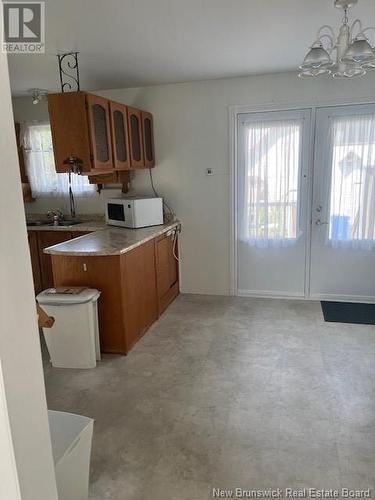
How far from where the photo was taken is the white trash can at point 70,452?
1.33m

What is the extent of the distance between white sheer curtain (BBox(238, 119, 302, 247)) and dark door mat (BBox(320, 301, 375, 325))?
80 centimetres

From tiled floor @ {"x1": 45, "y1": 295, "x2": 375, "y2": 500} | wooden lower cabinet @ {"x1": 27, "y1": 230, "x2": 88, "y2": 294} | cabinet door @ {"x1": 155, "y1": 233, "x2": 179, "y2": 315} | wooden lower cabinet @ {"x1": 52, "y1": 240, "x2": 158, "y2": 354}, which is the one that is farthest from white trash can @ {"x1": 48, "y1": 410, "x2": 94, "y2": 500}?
wooden lower cabinet @ {"x1": 27, "y1": 230, "x2": 88, "y2": 294}

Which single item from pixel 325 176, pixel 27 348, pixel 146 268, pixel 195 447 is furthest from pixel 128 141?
pixel 27 348

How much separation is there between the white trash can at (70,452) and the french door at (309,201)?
9.76ft

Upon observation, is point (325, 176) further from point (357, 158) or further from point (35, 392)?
point (35, 392)

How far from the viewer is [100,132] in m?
3.18

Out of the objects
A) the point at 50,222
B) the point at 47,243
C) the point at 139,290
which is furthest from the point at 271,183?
the point at 50,222

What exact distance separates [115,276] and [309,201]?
7.29ft

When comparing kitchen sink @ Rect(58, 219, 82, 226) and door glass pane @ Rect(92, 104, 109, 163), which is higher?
door glass pane @ Rect(92, 104, 109, 163)

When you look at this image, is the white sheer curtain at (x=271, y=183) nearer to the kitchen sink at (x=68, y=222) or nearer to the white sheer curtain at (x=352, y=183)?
the white sheer curtain at (x=352, y=183)

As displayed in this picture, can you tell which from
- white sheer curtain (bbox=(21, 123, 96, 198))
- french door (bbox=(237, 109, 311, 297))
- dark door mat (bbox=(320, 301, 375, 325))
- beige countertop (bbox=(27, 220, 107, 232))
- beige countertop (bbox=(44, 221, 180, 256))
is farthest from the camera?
white sheer curtain (bbox=(21, 123, 96, 198))

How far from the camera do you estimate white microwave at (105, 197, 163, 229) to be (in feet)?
12.1

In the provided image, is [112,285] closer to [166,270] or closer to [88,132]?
[166,270]

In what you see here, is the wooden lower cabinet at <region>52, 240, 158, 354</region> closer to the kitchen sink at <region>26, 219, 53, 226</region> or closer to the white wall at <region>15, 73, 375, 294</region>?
the white wall at <region>15, 73, 375, 294</region>
